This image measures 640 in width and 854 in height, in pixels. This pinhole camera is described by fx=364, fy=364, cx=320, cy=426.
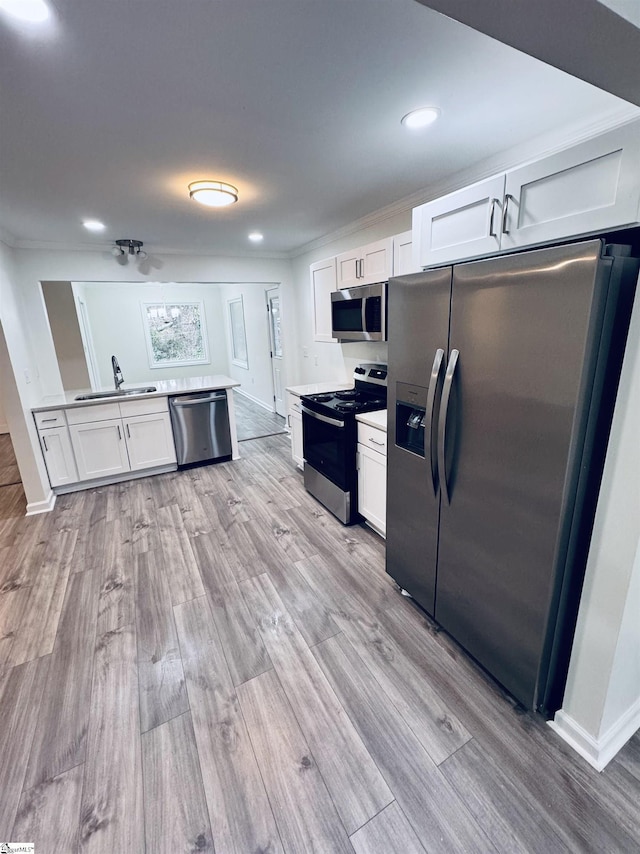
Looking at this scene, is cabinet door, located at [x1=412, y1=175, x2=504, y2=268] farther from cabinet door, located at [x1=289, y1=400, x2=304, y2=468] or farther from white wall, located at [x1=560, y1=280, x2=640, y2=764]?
cabinet door, located at [x1=289, y1=400, x2=304, y2=468]

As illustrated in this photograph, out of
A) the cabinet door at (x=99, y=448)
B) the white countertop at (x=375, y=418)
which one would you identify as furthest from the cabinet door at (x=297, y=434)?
the cabinet door at (x=99, y=448)

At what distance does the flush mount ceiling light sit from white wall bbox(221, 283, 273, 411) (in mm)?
3337

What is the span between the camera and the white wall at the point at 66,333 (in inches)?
203

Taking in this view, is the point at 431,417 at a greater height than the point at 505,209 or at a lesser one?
lesser

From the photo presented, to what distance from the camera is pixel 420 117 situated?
173 centimetres

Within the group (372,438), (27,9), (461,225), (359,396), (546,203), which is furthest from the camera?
(359,396)

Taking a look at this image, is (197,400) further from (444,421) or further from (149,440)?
(444,421)

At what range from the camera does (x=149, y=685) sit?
1.69 metres

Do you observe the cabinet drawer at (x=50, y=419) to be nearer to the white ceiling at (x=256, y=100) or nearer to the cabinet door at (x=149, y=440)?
the cabinet door at (x=149, y=440)

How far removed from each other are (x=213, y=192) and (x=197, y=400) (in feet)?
7.20

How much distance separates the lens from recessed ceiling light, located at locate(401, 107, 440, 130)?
1.67 meters

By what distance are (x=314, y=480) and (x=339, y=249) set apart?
97.0 inches

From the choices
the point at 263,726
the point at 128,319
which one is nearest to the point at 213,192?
the point at 263,726

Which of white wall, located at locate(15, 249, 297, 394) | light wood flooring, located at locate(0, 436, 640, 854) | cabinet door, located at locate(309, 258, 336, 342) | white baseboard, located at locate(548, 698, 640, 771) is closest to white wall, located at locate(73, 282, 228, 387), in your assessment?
white wall, located at locate(15, 249, 297, 394)
